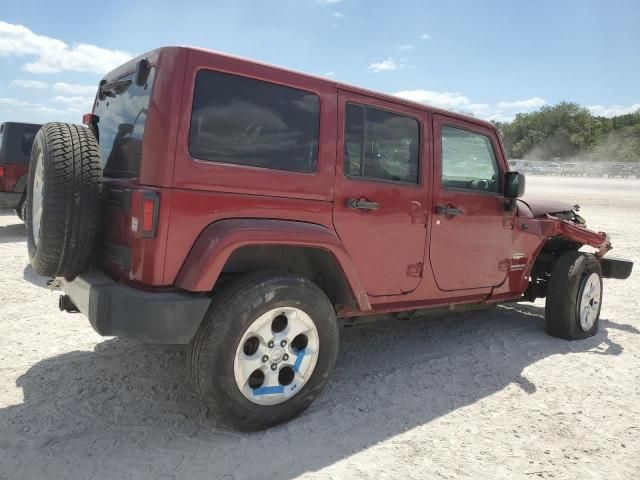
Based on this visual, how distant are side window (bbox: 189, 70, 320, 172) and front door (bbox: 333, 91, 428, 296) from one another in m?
0.25

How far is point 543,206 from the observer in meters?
4.94

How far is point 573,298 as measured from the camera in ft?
15.6

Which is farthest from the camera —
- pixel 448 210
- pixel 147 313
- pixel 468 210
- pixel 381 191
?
pixel 468 210

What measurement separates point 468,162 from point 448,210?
565 millimetres

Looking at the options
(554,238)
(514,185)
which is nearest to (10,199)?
(514,185)

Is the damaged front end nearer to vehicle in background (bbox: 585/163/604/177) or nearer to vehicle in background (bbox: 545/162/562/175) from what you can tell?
vehicle in background (bbox: 545/162/562/175)

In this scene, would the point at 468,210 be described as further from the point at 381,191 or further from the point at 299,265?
the point at 299,265

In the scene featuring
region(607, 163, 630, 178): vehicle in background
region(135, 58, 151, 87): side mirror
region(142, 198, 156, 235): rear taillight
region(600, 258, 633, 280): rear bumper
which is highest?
region(607, 163, 630, 178): vehicle in background

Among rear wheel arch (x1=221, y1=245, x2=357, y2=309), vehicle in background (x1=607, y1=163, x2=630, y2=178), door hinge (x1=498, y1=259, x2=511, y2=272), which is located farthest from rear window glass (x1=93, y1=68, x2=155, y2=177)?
vehicle in background (x1=607, y1=163, x2=630, y2=178)

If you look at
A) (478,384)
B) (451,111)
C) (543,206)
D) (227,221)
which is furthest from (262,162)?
(543,206)

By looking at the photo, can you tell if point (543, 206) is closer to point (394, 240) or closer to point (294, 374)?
point (394, 240)

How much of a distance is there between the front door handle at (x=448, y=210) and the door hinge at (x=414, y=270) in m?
0.41

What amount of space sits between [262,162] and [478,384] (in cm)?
219

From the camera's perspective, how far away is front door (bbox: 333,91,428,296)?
3242 millimetres
